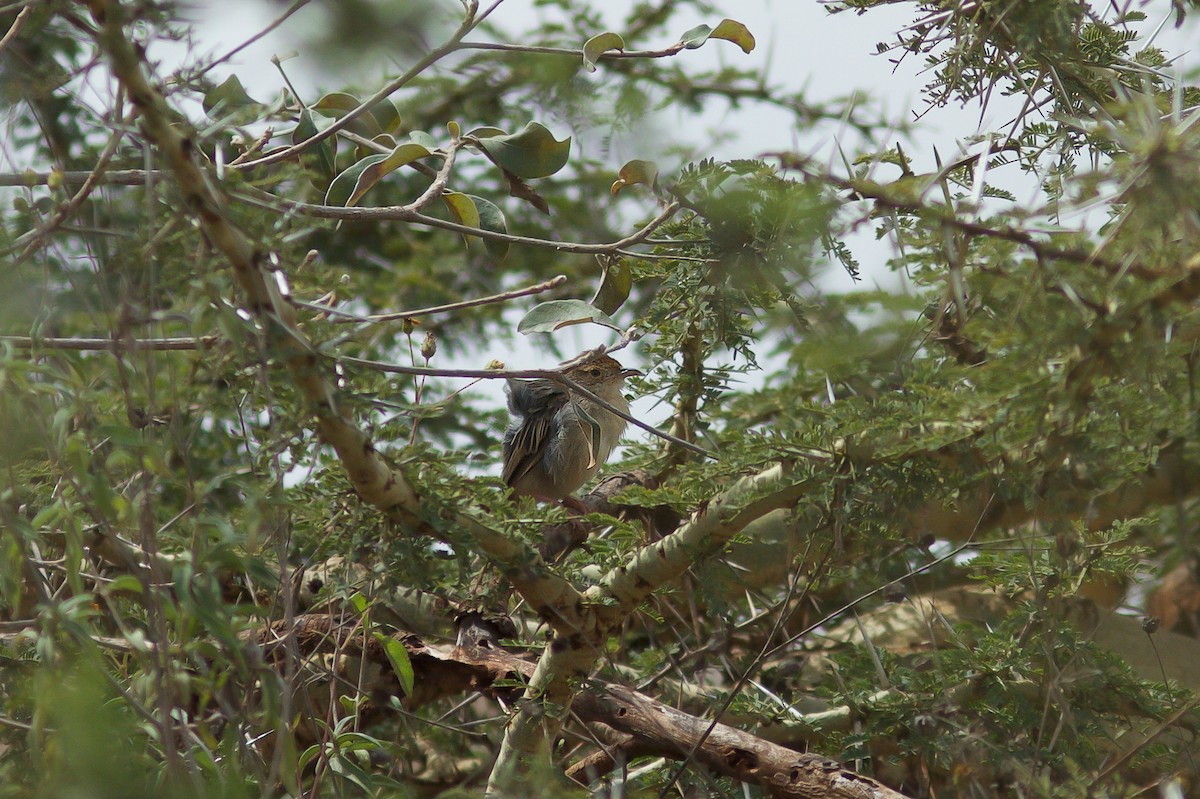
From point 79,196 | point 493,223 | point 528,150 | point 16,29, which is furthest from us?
point 493,223

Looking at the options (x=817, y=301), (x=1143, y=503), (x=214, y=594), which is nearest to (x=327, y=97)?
(x=817, y=301)

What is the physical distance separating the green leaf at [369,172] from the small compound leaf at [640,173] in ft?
1.88

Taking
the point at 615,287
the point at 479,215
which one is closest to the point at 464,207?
the point at 479,215

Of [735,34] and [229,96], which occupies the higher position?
[229,96]

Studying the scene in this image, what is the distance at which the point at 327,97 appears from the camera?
329cm

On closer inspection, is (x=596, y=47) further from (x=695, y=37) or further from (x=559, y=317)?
(x=559, y=317)

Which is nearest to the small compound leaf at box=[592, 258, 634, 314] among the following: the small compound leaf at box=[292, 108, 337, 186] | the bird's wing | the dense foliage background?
the dense foliage background

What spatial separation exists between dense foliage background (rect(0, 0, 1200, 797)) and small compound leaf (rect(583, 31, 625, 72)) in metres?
0.01

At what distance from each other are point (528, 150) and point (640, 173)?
425 millimetres

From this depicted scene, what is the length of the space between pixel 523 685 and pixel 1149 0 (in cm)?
255

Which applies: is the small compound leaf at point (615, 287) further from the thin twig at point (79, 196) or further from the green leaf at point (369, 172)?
the thin twig at point (79, 196)

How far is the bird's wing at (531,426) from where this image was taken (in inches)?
191

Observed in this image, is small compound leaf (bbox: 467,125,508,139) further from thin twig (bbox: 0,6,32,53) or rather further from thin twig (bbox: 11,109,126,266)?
thin twig (bbox: 11,109,126,266)

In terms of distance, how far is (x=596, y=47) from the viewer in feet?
9.86
